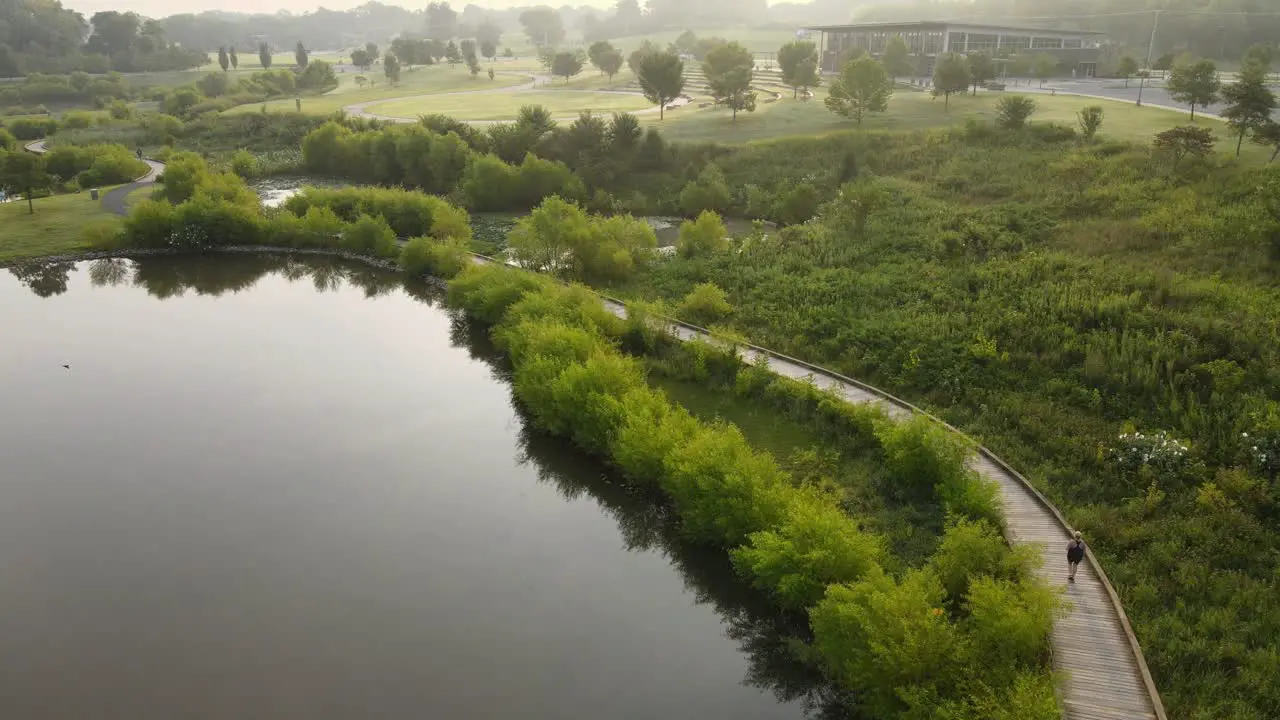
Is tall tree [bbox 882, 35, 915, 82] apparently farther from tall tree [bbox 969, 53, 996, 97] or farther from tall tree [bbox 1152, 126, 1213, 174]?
tall tree [bbox 1152, 126, 1213, 174]

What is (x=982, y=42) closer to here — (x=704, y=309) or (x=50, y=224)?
(x=704, y=309)

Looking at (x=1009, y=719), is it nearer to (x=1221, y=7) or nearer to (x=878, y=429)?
(x=878, y=429)

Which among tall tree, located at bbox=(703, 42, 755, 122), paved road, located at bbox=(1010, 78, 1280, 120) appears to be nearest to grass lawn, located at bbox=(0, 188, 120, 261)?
tall tree, located at bbox=(703, 42, 755, 122)

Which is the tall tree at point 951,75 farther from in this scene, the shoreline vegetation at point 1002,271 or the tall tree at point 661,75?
the tall tree at point 661,75

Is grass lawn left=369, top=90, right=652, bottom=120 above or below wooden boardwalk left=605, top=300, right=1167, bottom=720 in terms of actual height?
above

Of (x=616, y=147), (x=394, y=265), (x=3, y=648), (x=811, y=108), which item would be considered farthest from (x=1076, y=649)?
(x=811, y=108)

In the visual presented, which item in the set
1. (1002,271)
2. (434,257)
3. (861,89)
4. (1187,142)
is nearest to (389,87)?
(861,89)
